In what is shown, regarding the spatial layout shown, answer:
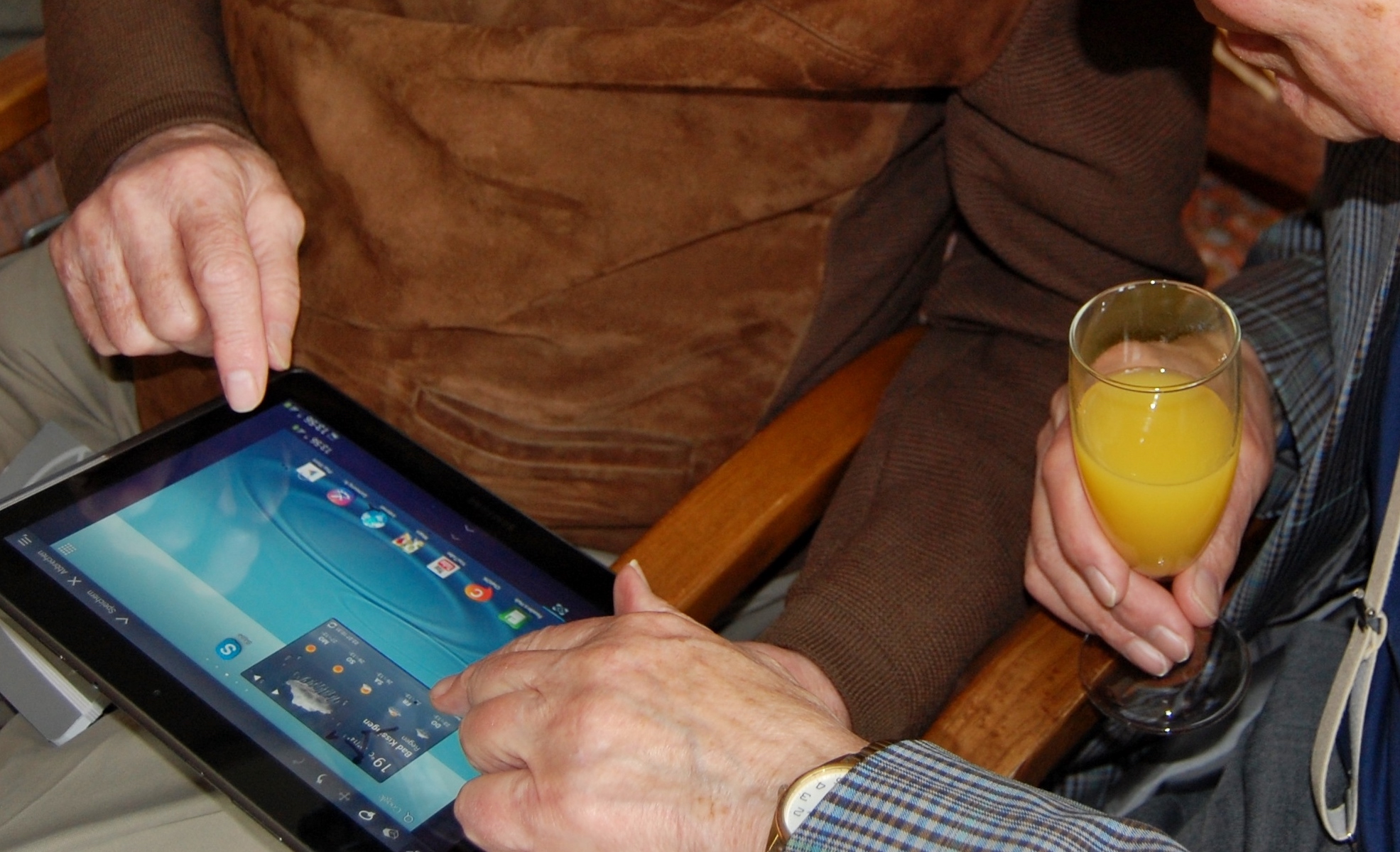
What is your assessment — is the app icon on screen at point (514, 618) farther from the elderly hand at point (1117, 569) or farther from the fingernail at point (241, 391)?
the elderly hand at point (1117, 569)

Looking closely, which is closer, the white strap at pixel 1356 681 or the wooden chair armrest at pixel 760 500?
the white strap at pixel 1356 681

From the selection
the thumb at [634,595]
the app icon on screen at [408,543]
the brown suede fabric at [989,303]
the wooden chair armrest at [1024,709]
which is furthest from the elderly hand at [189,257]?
the wooden chair armrest at [1024,709]

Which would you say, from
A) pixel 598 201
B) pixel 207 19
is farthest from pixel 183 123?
pixel 598 201

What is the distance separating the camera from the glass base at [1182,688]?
1.04 metres

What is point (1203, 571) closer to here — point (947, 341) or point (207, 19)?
point (947, 341)

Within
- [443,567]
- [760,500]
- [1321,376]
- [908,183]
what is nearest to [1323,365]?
[1321,376]

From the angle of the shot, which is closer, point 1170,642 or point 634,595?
point 634,595

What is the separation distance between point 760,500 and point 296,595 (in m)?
0.38

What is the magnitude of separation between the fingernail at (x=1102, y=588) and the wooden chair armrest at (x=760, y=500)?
0.24 m

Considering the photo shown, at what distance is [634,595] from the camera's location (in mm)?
874

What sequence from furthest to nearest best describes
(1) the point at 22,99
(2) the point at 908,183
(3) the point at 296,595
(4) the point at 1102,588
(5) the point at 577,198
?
1. (1) the point at 22,99
2. (2) the point at 908,183
3. (5) the point at 577,198
4. (4) the point at 1102,588
5. (3) the point at 296,595

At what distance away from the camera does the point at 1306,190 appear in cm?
234

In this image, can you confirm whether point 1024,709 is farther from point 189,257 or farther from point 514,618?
point 189,257

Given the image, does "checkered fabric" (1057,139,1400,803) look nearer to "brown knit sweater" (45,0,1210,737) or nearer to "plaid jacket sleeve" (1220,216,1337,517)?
"plaid jacket sleeve" (1220,216,1337,517)
